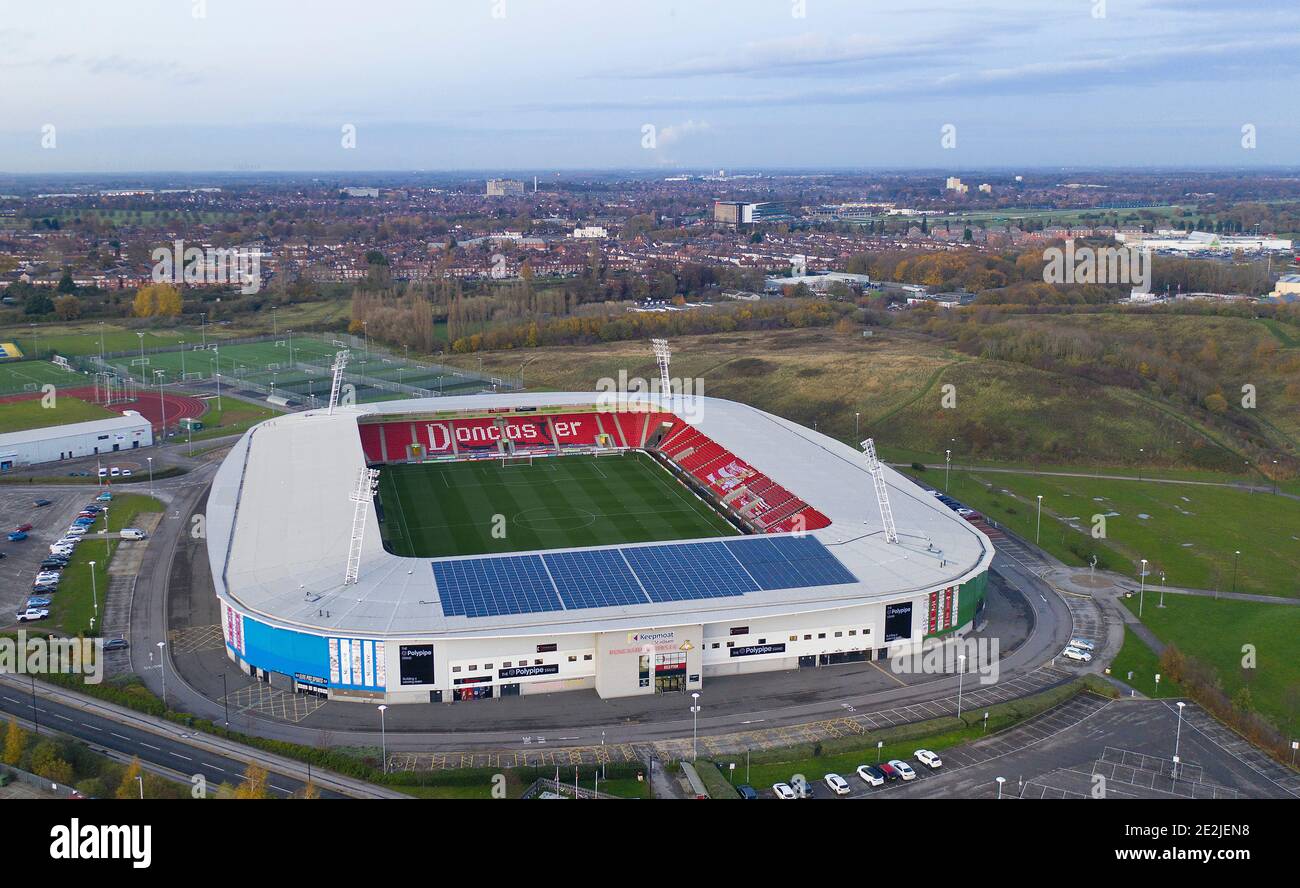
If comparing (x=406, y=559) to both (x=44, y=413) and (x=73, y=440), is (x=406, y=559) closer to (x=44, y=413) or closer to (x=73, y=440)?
(x=73, y=440)

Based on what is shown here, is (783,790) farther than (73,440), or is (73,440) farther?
(73,440)

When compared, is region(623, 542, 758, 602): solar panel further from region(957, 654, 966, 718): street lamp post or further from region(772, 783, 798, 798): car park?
region(772, 783, 798, 798): car park

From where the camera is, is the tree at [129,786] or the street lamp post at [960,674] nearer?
the tree at [129,786]

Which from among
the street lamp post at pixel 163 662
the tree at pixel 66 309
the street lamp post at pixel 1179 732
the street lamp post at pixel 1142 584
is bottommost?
the street lamp post at pixel 1179 732

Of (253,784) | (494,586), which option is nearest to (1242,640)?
(494,586)

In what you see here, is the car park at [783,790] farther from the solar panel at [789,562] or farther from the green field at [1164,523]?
the green field at [1164,523]

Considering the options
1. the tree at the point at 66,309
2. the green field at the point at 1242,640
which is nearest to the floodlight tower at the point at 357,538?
the green field at the point at 1242,640

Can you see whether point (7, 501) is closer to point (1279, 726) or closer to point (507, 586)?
point (507, 586)
